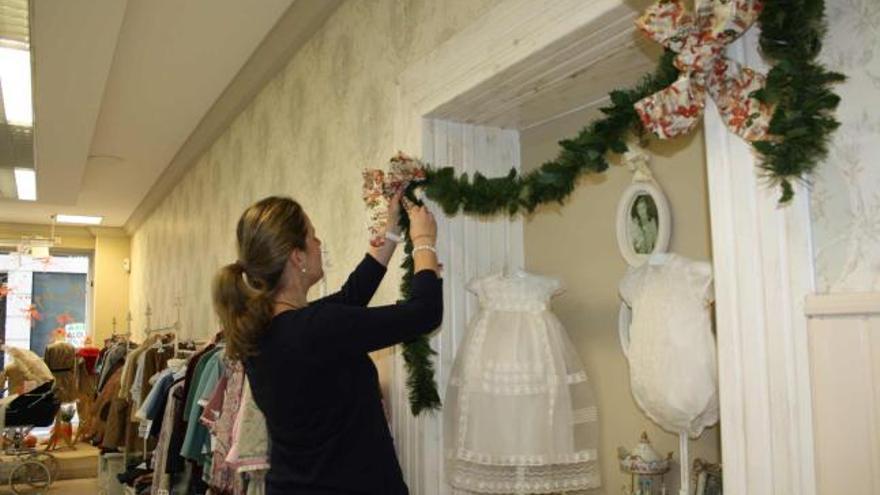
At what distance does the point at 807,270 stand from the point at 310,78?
96.4 inches

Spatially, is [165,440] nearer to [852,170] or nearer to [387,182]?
[387,182]

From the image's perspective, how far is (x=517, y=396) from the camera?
1771 mm

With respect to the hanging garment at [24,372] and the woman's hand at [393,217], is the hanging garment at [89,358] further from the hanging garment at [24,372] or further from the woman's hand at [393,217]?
the woman's hand at [393,217]

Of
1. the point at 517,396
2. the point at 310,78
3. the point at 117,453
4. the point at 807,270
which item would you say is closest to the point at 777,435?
the point at 807,270

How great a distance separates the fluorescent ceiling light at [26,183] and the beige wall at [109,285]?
2.69 m

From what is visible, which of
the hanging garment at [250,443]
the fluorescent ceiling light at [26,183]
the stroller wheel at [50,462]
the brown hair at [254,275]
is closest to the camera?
the brown hair at [254,275]

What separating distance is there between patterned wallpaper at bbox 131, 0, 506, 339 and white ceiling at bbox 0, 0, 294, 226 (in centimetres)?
26

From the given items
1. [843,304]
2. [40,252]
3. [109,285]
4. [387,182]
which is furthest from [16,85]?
[109,285]

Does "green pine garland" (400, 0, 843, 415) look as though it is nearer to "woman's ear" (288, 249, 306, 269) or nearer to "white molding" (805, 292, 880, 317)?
"white molding" (805, 292, 880, 317)

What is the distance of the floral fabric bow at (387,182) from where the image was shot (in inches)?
75.8

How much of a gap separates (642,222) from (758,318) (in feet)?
2.70

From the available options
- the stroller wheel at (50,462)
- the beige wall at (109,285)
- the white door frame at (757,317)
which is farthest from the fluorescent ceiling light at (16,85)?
the beige wall at (109,285)

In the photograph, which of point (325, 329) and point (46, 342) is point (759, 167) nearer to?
point (325, 329)

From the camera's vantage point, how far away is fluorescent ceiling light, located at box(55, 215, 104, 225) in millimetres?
8500
